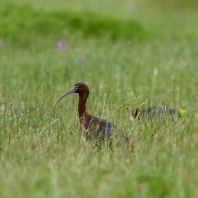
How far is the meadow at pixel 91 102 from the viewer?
4.50m

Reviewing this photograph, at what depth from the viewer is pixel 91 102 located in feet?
26.5

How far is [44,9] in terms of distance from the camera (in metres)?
17.9

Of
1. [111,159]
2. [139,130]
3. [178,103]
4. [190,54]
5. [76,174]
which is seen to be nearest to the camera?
[76,174]

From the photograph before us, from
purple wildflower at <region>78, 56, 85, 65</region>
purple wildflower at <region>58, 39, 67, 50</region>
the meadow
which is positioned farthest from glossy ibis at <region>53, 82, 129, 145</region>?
purple wildflower at <region>58, 39, 67, 50</region>

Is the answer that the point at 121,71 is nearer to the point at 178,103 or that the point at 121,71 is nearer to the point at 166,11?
the point at 178,103

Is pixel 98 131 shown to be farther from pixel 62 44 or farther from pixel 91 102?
pixel 62 44

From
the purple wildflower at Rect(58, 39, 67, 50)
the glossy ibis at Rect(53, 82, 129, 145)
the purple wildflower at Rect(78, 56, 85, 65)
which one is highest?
the purple wildflower at Rect(58, 39, 67, 50)

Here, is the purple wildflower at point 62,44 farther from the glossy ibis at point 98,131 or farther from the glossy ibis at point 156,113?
the glossy ibis at point 98,131

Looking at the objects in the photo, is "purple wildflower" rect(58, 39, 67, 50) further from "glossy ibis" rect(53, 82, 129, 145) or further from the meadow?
"glossy ibis" rect(53, 82, 129, 145)

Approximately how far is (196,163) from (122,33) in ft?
40.0

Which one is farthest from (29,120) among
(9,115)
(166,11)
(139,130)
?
(166,11)

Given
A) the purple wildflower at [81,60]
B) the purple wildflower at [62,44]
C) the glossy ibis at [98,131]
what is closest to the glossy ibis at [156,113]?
the glossy ibis at [98,131]

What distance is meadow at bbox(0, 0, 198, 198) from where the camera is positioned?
450cm

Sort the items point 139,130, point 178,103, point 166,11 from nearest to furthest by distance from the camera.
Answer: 1. point 139,130
2. point 178,103
3. point 166,11
